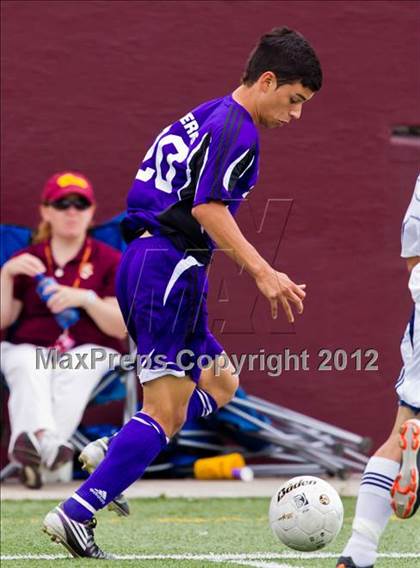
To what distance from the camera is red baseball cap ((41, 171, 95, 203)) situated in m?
8.43

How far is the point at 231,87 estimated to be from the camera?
29.9 feet

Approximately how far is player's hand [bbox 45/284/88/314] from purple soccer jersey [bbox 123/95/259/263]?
2.86m

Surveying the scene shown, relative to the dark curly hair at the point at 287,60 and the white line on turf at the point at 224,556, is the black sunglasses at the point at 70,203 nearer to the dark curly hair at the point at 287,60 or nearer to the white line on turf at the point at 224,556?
the white line on turf at the point at 224,556

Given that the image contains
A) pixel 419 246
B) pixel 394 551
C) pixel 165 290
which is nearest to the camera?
pixel 419 246

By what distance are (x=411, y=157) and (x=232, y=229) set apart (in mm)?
4527

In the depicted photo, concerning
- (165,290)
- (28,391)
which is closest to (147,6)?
(28,391)

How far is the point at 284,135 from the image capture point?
9.15 m

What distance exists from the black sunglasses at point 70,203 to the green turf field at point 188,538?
1896mm

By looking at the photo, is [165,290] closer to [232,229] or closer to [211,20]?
[232,229]

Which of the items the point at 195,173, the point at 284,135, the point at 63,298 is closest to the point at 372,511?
the point at 195,173

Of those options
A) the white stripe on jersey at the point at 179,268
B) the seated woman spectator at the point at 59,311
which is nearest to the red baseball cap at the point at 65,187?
the seated woman spectator at the point at 59,311

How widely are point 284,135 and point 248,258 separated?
444 centimetres

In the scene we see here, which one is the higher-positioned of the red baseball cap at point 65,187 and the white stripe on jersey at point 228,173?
the white stripe on jersey at point 228,173

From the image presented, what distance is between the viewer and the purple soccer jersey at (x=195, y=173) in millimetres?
4934
